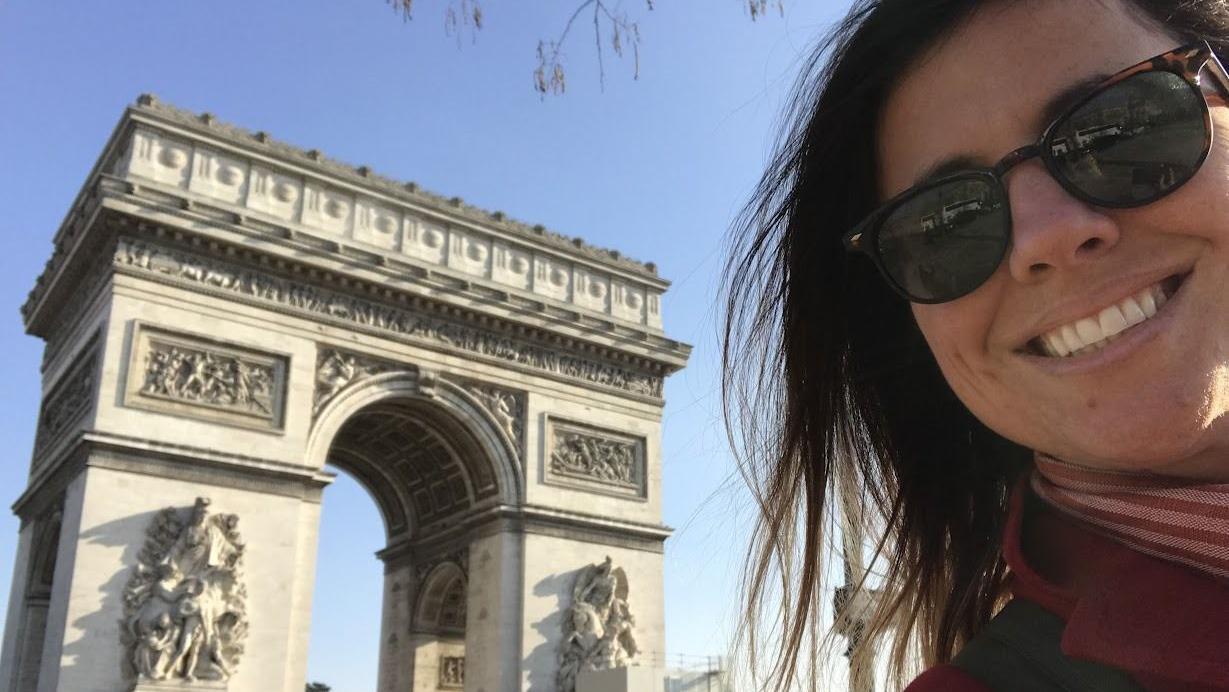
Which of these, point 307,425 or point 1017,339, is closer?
point 1017,339

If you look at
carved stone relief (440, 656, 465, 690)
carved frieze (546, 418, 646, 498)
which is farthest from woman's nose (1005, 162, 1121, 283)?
carved stone relief (440, 656, 465, 690)

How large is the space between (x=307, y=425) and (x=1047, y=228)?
1642 cm

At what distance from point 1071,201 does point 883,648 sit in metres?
0.75

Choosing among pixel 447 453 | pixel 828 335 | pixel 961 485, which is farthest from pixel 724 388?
pixel 447 453

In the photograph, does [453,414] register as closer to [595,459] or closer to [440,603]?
[595,459]

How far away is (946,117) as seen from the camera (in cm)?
109

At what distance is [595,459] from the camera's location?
19609mm

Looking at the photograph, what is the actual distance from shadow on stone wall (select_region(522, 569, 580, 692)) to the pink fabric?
17374mm

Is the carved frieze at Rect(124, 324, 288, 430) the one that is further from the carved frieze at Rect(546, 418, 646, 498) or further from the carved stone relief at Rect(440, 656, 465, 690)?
the carved stone relief at Rect(440, 656, 465, 690)

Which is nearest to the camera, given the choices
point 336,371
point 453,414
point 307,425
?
point 307,425

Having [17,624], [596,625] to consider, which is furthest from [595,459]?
[17,624]

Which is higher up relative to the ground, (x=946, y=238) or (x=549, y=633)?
(x=549, y=633)

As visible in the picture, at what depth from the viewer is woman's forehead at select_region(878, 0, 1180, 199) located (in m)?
0.99

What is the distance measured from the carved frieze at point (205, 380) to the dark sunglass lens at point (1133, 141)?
1570 centimetres
